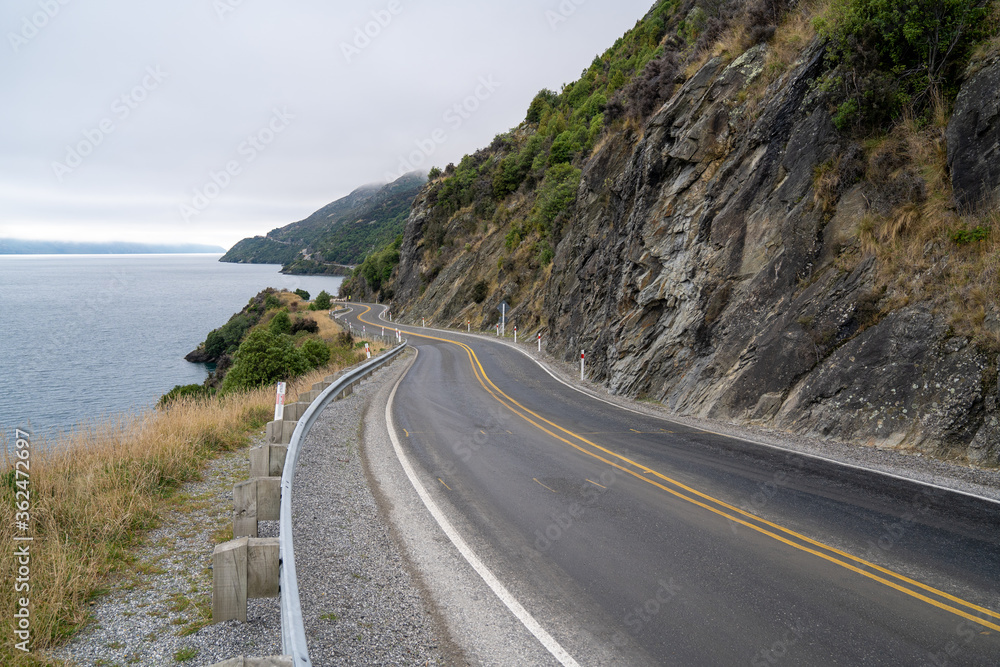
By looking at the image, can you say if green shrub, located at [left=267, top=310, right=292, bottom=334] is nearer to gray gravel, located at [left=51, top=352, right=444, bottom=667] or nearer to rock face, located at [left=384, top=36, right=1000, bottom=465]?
rock face, located at [left=384, top=36, right=1000, bottom=465]

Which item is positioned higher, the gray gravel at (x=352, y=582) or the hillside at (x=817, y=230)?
the hillside at (x=817, y=230)

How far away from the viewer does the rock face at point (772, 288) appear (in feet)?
31.7

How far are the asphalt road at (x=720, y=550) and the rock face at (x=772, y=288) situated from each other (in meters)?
2.34

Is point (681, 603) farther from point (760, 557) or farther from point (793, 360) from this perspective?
point (793, 360)

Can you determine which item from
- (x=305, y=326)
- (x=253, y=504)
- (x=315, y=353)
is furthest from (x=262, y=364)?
(x=305, y=326)

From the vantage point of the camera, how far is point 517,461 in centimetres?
902

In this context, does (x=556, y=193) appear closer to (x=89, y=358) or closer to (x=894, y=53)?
(x=894, y=53)

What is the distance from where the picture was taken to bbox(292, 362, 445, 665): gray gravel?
394 centimetres

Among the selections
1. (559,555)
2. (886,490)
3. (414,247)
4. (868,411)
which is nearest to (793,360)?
(868,411)

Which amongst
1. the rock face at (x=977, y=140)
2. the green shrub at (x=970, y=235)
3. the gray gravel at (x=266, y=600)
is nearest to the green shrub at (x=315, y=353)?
the gray gravel at (x=266, y=600)

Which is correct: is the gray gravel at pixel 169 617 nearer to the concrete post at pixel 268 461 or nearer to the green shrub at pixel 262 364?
the concrete post at pixel 268 461

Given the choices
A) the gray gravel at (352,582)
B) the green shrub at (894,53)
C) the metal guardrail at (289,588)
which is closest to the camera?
the metal guardrail at (289,588)

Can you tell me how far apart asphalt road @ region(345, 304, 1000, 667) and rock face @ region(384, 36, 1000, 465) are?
2.34 meters

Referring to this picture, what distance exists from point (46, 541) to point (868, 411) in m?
12.3
